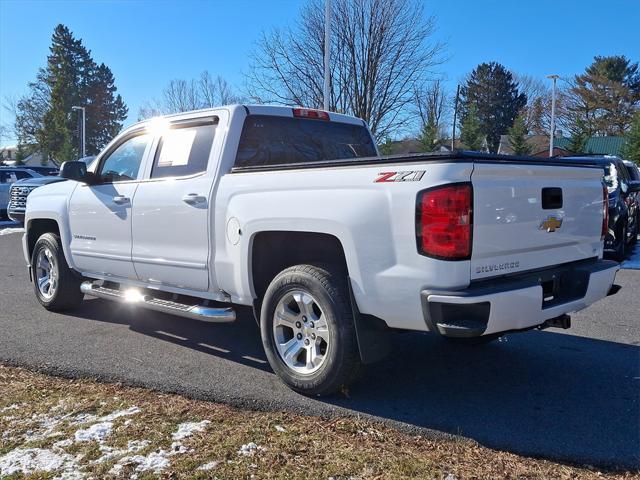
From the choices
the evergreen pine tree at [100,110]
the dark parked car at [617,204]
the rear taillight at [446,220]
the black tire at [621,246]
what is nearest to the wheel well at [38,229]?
the rear taillight at [446,220]

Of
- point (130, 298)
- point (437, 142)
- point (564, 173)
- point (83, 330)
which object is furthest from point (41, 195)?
point (437, 142)

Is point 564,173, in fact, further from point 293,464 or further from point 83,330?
point 83,330

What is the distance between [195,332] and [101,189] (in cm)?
165

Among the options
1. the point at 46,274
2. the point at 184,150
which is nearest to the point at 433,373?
the point at 184,150

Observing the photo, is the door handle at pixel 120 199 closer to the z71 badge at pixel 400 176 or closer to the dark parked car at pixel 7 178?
the z71 badge at pixel 400 176

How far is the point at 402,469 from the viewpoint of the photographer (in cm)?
294

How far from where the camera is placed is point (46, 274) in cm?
661

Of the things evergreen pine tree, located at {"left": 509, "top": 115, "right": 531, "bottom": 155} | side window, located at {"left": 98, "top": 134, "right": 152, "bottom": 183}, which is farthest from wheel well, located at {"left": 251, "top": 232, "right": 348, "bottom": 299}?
evergreen pine tree, located at {"left": 509, "top": 115, "right": 531, "bottom": 155}

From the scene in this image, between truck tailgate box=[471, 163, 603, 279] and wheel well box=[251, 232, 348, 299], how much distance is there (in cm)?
A: 99

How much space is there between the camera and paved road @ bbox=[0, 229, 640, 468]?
3.49 metres

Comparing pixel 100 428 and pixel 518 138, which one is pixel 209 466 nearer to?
pixel 100 428

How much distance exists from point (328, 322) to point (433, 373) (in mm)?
1250

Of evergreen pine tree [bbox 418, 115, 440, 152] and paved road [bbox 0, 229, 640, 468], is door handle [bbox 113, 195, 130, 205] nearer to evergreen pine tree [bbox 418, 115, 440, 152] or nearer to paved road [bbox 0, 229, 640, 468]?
paved road [bbox 0, 229, 640, 468]

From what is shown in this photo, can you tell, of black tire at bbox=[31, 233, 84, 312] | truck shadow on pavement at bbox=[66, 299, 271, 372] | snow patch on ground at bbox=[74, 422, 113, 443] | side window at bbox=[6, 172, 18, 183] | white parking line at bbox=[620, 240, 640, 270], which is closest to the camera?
snow patch on ground at bbox=[74, 422, 113, 443]
